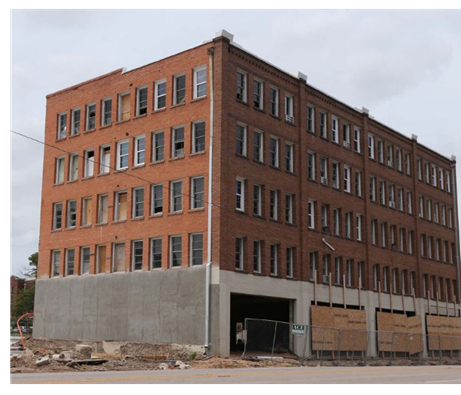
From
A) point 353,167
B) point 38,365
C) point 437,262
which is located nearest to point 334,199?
point 353,167

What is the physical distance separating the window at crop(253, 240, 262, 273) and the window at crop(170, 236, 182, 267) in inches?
164

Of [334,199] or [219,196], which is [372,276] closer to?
[334,199]

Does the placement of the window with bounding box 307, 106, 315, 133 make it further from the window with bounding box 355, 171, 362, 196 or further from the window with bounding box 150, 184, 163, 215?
the window with bounding box 150, 184, 163, 215

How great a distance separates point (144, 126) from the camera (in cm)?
4134

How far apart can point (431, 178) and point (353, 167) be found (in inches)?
542

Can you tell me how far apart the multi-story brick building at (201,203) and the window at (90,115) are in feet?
0.25

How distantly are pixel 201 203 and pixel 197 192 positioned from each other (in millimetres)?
871

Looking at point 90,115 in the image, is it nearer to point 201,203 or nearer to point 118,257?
point 118,257

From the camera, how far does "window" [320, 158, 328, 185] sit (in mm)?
45619

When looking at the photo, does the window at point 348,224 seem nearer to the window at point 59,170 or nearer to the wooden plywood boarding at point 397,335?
the wooden plywood boarding at point 397,335

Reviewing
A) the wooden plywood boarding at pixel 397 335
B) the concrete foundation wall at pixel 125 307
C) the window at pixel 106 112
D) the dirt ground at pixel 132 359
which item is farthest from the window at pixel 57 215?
the wooden plywood boarding at pixel 397 335

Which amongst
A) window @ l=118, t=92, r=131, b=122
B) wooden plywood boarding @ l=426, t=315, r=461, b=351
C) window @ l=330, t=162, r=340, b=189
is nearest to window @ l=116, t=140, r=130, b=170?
window @ l=118, t=92, r=131, b=122

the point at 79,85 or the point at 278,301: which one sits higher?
the point at 79,85

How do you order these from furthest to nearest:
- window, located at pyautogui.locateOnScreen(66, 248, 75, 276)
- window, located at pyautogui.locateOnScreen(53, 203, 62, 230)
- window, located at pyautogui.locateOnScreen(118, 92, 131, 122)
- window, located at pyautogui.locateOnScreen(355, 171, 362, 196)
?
window, located at pyautogui.locateOnScreen(355, 171, 362, 196) < window, located at pyautogui.locateOnScreen(53, 203, 62, 230) < window, located at pyautogui.locateOnScreen(66, 248, 75, 276) < window, located at pyautogui.locateOnScreen(118, 92, 131, 122)
